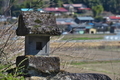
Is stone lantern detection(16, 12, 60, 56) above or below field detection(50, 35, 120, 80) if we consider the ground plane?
above

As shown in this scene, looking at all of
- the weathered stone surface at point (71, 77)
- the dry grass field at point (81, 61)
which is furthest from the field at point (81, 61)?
the weathered stone surface at point (71, 77)

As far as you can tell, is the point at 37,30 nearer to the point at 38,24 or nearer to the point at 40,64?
the point at 38,24

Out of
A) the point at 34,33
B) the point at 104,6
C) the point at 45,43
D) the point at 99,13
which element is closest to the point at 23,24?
the point at 34,33

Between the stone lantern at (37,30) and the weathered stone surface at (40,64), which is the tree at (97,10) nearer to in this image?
the stone lantern at (37,30)

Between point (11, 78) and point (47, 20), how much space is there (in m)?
0.89

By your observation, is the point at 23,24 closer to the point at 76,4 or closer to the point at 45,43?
the point at 45,43

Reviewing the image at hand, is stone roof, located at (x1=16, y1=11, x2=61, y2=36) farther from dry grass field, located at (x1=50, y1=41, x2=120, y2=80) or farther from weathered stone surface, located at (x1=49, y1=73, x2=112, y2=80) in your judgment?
dry grass field, located at (x1=50, y1=41, x2=120, y2=80)

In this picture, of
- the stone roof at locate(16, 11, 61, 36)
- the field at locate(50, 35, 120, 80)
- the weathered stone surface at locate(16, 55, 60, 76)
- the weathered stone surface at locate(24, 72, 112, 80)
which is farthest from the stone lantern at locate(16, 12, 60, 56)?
the field at locate(50, 35, 120, 80)

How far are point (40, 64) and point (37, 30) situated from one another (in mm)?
354

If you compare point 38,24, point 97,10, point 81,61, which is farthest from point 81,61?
point 97,10

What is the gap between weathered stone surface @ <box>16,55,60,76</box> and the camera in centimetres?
371

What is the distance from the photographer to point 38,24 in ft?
12.5

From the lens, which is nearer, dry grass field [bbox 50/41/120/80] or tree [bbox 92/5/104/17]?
dry grass field [bbox 50/41/120/80]

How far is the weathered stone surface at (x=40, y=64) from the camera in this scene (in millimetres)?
3709
